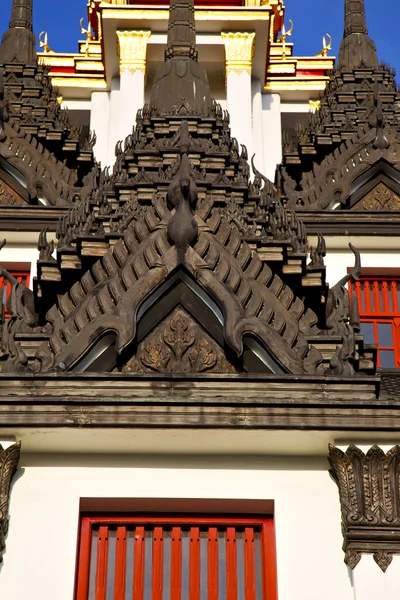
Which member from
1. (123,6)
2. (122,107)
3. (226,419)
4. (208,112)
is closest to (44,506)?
(226,419)

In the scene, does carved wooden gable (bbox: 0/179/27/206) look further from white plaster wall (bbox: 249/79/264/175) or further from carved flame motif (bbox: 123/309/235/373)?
carved flame motif (bbox: 123/309/235/373)

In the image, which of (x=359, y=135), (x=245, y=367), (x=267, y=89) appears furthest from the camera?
(x=267, y=89)

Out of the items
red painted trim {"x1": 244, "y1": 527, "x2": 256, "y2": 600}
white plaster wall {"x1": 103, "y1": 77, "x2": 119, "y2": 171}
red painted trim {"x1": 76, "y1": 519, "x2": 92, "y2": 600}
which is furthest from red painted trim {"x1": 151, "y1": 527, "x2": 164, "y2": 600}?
white plaster wall {"x1": 103, "y1": 77, "x2": 119, "y2": 171}

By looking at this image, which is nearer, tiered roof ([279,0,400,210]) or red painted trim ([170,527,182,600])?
red painted trim ([170,527,182,600])

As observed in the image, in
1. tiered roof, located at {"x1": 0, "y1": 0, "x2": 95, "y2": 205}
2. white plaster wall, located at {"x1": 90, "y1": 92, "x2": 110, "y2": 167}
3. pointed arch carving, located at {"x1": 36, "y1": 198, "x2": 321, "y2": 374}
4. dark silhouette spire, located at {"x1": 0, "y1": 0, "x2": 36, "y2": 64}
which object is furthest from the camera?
dark silhouette spire, located at {"x1": 0, "y1": 0, "x2": 36, "y2": 64}

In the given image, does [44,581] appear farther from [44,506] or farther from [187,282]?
[187,282]

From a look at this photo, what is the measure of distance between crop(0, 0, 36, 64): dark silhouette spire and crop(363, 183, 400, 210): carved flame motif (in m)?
7.12

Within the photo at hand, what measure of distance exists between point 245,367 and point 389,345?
4.91 meters

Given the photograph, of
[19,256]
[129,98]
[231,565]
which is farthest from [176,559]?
[129,98]

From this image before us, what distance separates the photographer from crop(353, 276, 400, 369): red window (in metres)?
15.6

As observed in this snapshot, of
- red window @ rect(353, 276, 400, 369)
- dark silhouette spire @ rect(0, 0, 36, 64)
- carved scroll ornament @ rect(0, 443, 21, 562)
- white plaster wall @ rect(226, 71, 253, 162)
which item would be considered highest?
dark silhouette spire @ rect(0, 0, 36, 64)

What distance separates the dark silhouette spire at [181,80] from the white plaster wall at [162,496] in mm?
6975

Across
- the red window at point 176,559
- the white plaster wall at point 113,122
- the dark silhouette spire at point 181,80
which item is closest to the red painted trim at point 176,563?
the red window at point 176,559

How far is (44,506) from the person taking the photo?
10.1 m
